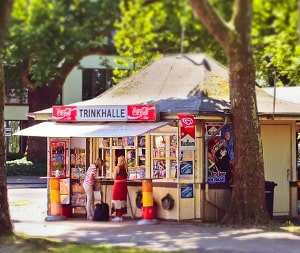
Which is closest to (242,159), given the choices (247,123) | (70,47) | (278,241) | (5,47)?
(247,123)

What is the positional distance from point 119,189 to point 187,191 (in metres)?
1.70

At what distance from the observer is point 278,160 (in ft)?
60.1

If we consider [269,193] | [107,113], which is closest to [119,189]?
[107,113]

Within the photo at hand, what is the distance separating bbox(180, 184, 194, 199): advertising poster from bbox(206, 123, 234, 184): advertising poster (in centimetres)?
52

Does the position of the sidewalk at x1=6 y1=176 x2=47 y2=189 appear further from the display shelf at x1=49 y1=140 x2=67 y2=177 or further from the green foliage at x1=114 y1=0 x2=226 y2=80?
the green foliage at x1=114 y1=0 x2=226 y2=80

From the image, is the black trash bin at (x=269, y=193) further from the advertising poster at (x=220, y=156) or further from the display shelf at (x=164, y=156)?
the display shelf at (x=164, y=156)

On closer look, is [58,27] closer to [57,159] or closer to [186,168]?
[186,168]

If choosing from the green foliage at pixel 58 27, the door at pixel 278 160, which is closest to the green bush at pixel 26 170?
the door at pixel 278 160

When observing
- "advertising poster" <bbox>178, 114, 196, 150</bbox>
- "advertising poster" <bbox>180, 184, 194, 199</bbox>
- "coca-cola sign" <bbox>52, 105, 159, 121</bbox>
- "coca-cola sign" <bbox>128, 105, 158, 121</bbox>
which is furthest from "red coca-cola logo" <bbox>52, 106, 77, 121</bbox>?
"advertising poster" <bbox>180, 184, 194, 199</bbox>

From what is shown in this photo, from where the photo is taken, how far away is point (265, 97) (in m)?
18.6

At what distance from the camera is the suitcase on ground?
55.9ft

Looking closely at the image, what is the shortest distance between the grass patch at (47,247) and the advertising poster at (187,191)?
13.9 ft

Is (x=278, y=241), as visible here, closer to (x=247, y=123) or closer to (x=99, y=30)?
(x=247, y=123)

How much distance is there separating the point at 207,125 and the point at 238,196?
2.17 metres
